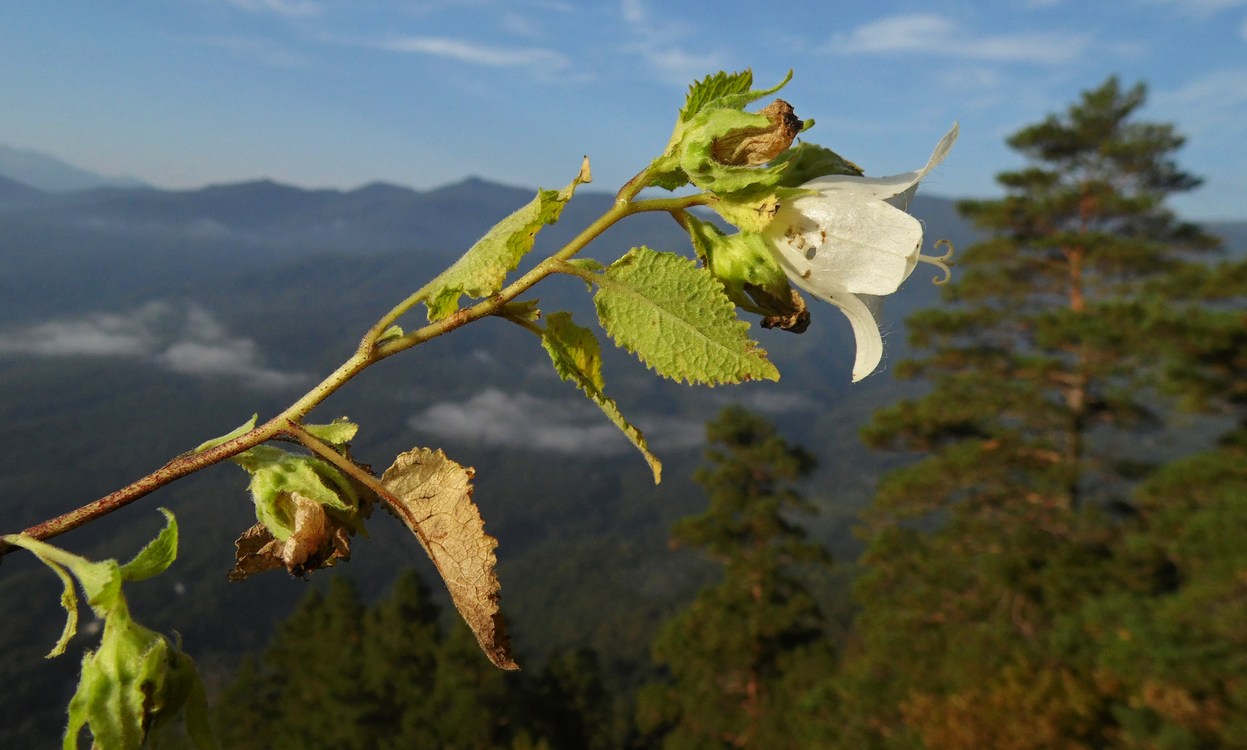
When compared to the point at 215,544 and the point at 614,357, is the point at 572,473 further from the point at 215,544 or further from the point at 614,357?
the point at 215,544

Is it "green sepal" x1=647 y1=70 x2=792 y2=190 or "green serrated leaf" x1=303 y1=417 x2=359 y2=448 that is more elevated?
"green sepal" x1=647 y1=70 x2=792 y2=190

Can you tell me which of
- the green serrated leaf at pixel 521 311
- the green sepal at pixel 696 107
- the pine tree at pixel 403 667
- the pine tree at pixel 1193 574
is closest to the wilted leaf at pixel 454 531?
the green serrated leaf at pixel 521 311

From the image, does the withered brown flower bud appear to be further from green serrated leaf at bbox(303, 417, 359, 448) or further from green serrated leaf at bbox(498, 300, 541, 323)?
green serrated leaf at bbox(303, 417, 359, 448)

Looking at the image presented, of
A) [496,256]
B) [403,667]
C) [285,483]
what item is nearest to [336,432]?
[285,483]

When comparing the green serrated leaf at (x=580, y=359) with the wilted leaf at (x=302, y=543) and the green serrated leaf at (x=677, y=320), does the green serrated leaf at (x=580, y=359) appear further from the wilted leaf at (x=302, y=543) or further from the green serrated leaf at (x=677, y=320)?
the wilted leaf at (x=302, y=543)

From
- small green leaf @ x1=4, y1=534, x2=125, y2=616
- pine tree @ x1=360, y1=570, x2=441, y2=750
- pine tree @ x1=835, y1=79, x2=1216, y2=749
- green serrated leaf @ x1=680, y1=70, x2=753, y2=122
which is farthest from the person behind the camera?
pine tree @ x1=360, y1=570, x2=441, y2=750

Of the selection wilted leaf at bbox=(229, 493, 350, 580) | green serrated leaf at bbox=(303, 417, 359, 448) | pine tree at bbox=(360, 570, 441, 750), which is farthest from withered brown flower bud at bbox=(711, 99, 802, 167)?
pine tree at bbox=(360, 570, 441, 750)
